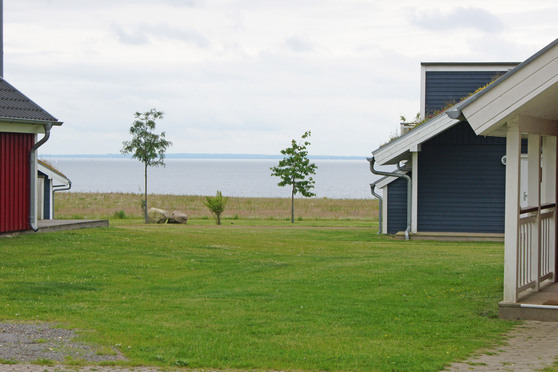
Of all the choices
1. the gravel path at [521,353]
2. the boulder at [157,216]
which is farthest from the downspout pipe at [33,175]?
the boulder at [157,216]

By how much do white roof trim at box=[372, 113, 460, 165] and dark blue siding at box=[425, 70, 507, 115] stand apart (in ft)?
14.6

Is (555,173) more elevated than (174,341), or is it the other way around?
(555,173)

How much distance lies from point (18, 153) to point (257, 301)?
9866mm

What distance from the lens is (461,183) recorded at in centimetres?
2431

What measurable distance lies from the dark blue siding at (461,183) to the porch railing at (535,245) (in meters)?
12.8

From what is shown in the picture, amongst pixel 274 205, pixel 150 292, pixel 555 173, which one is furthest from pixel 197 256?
pixel 274 205

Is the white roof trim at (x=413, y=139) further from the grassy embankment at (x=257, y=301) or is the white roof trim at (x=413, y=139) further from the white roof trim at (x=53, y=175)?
the white roof trim at (x=53, y=175)

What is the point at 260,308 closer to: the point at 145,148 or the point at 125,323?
the point at 125,323

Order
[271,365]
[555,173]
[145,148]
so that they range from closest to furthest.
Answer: [271,365], [555,173], [145,148]

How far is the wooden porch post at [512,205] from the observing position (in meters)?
9.39

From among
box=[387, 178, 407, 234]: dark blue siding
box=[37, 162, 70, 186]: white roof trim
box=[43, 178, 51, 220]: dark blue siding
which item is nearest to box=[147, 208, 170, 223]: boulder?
box=[37, 162, 70, 186]: white roof trim

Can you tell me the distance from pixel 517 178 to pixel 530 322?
6.01 ft

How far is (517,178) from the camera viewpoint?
30.8 feet

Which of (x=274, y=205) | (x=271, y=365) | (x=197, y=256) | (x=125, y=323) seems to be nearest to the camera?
(x=271, y=365)
